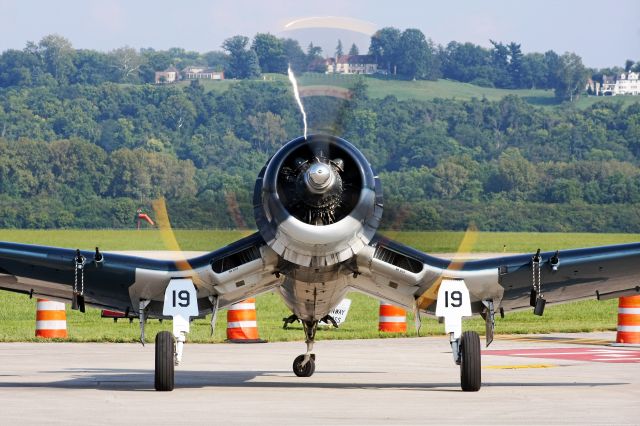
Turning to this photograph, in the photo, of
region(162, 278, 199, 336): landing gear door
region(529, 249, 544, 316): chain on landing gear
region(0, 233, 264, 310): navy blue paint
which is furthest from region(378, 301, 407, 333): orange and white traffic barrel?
region(162, 278, 199, 336): landing gear door

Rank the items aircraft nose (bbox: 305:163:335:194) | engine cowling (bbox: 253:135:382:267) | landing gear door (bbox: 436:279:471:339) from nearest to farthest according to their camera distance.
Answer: aircraft nose (bbox: 305:163:335:194) < engine cowling (bbox: 253:135:382:267) < landing gear door (bbox: 436:279:471:339)

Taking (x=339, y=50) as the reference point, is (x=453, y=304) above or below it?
below

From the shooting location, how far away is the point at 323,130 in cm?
1686

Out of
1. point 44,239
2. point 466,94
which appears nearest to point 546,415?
point 44,239

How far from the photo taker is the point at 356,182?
16.4 metres

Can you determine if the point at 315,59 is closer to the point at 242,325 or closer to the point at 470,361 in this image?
the point at 470,361

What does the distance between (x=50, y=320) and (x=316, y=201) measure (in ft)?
44.7

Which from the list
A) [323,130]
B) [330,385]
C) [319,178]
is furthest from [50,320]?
[319,178]

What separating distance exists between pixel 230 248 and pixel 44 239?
85.1 m

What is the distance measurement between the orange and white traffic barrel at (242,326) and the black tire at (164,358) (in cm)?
986

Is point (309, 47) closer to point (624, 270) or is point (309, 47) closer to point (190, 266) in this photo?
point (190, 266)

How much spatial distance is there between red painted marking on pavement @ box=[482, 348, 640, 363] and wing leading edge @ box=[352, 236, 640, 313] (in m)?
4.22

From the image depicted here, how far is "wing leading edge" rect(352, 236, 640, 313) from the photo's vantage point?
1758cm

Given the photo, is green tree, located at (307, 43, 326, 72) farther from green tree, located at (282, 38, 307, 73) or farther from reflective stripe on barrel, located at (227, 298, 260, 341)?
reflective stripe on barrel, located at (227, 298, 260, 341)
